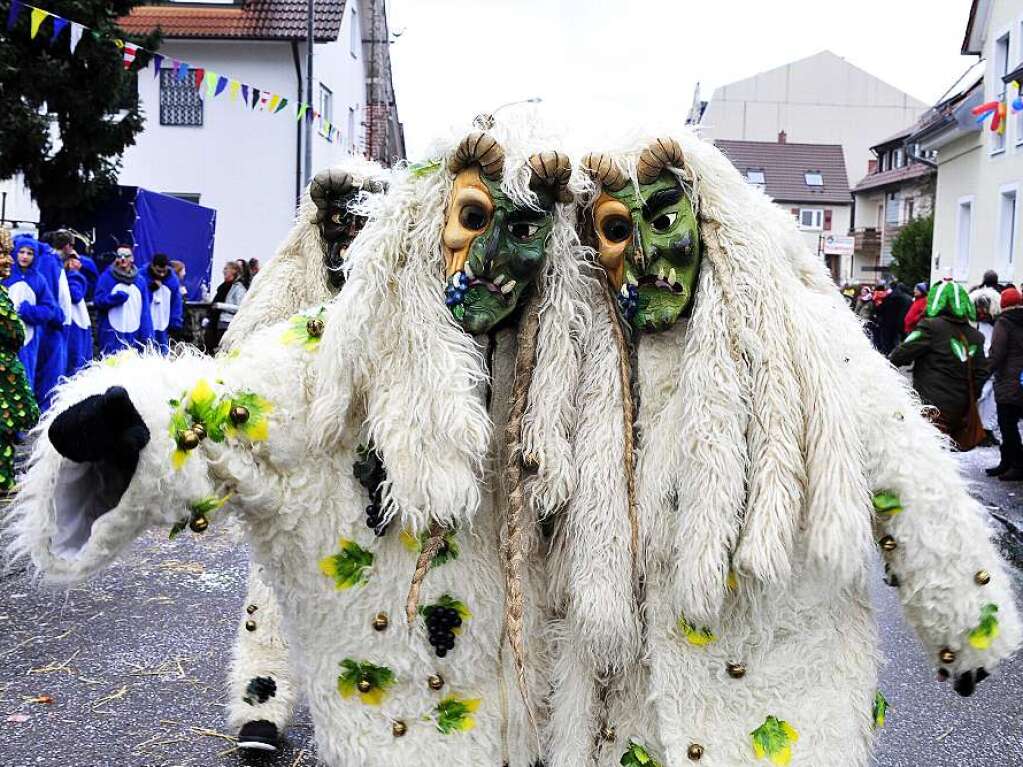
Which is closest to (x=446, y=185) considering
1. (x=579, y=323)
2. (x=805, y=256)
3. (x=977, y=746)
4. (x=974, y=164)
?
(x=579, y=323)

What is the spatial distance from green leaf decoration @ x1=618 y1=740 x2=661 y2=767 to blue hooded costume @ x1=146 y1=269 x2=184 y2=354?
9733 mm

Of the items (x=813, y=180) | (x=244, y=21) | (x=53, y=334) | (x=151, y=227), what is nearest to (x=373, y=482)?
(x=53, y=334)

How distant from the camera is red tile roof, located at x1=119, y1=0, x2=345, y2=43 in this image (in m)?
20.4

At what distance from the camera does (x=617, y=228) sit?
6.51ft

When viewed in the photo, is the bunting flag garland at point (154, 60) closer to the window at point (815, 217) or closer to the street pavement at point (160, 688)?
the street pavement at point (160, 688)

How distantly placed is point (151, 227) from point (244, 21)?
8.25 m

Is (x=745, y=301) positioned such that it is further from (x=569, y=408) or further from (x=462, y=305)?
(x=462, y=305)

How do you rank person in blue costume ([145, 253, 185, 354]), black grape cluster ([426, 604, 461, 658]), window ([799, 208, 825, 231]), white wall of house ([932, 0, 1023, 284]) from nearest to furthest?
black grape cluster ([426, 604, 461, 658])
person in blue costume ([145, 253, 185, 354])
white wall of house ([932, 0, 1023, 284])
window ([799, 208, 825, 231])

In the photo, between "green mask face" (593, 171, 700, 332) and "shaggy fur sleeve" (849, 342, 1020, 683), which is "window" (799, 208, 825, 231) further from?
"green mask face" (593, 171, 700, 332)

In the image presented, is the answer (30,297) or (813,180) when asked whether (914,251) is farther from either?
(30,297)

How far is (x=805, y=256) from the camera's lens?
7.16 ft

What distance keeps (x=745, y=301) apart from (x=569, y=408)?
373 millimetres

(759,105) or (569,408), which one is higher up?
(759,105)

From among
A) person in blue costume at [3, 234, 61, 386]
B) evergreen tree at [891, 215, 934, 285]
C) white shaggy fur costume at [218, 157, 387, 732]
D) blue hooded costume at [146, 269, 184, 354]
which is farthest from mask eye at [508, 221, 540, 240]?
evergreen tree at [891, 215, 934, 285]
